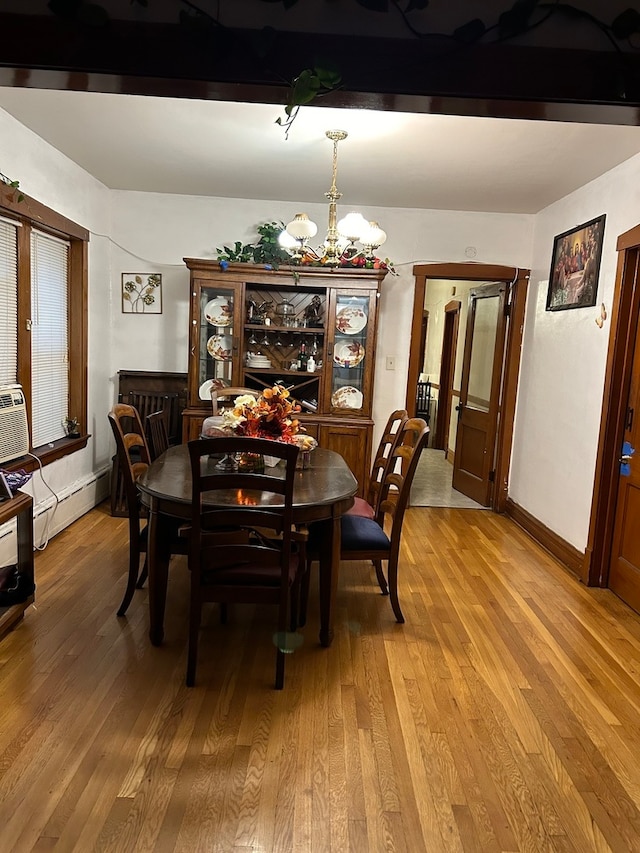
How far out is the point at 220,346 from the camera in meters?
4.78

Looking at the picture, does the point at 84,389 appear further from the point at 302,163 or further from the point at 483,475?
the point at 483,475

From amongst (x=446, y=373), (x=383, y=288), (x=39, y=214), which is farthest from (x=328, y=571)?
(x=446, y=373)

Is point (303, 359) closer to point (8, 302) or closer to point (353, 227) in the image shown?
point (353, 227)

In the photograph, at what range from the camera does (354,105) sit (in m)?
1.46

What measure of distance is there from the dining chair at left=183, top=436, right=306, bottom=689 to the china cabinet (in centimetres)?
224

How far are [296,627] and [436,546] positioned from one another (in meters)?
1.69

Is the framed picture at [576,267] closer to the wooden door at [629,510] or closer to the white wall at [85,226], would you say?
the wooden door at [629,510]

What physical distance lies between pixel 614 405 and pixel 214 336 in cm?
293

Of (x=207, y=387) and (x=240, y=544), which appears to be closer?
(x=240, y=544)

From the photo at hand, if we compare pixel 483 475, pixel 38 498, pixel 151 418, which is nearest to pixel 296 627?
pixel 151 418

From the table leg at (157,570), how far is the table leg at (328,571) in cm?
71

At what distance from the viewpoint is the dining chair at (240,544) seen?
2.23 m

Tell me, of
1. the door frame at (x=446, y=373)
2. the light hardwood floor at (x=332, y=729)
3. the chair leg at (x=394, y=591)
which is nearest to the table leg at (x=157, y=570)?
the light hardwood floor at (x=332, y=729)

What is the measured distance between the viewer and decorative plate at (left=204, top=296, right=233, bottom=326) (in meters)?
4.71
